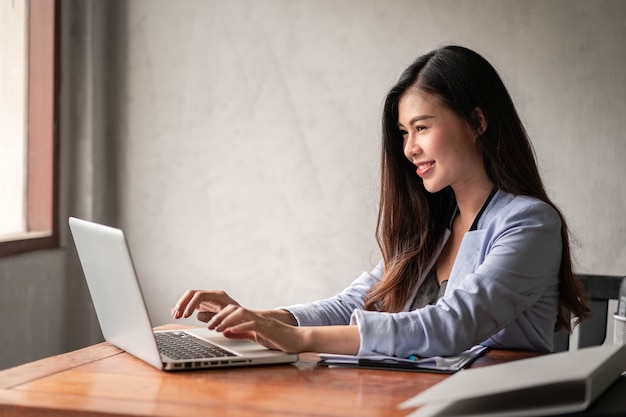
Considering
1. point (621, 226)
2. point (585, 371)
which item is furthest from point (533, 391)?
point (621, 226)

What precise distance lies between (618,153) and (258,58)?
151 centimetres

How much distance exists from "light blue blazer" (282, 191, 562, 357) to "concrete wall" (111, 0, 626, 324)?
1.50 meters

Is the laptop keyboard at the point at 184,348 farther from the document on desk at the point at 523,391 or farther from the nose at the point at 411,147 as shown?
the nose at the point at 411,147

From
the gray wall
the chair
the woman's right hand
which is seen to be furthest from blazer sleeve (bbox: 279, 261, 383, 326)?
the gray wall

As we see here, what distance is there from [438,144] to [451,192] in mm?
226

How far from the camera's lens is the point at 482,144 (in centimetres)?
204

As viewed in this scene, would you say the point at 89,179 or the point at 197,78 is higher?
the point at 197,78

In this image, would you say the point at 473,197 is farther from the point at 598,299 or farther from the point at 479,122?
the point at 598,299

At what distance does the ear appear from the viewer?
2.04 m

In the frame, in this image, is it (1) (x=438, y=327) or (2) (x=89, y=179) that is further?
(2) (x=89, y=179)

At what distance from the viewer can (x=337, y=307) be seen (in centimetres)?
213

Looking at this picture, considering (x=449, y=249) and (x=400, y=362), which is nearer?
(x=400, y=362)

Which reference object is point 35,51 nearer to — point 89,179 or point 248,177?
point 89,179

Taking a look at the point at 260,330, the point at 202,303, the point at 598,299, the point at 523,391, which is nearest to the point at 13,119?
the point at 202,303
